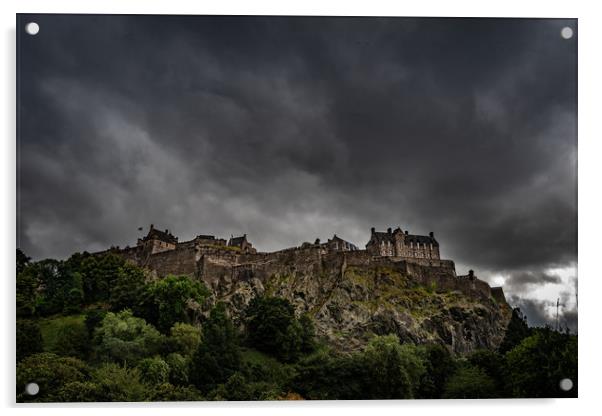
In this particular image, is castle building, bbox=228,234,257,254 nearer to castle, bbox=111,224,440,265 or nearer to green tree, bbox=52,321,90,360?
castle, bbox=111,224,440,265

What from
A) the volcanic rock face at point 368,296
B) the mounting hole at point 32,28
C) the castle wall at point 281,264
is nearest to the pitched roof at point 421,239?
the castle wall at point 281,264

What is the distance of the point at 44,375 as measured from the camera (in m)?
8.12

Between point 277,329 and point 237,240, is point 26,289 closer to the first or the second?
point 237,240

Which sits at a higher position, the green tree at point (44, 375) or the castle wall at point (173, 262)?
the castle wall at point (173, 262)

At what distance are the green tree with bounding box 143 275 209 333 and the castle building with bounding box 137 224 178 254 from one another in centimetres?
65

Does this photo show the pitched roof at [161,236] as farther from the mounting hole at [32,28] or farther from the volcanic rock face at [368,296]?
the mounting hole at [32,28]

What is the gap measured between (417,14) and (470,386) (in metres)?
5.85

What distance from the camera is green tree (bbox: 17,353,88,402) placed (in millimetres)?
8094

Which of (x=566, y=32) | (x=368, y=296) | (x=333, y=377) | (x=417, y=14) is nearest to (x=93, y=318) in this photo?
(x=333, y=377)

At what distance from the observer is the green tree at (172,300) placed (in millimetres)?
9297

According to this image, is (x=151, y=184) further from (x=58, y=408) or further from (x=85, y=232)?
(x=58, y=408)

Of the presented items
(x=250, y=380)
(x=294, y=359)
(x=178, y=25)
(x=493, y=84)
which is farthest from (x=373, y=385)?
(x=178, y=25)

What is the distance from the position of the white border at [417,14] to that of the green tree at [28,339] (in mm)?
114

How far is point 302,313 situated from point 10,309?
14.7ft
